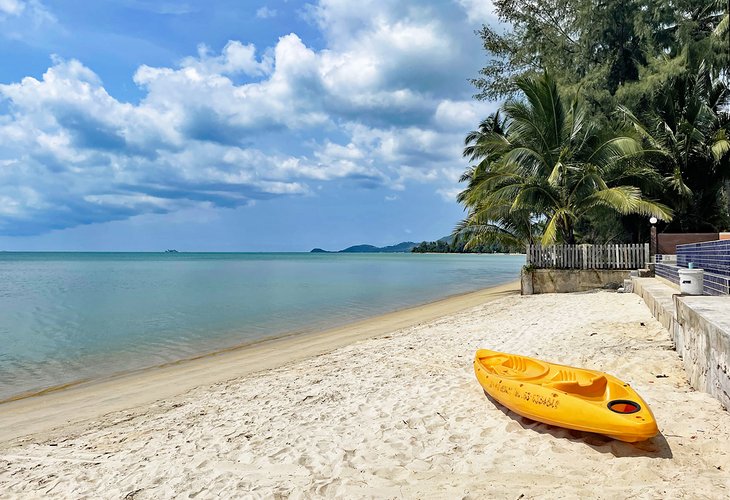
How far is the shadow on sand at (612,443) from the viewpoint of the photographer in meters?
3.51

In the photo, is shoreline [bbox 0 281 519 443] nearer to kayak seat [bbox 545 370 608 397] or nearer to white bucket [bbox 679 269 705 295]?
kayak seat [bbox 545 370 608 397]

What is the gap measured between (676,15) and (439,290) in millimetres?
15522

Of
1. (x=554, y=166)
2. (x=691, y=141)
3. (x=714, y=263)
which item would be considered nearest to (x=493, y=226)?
(x=554, y=166)

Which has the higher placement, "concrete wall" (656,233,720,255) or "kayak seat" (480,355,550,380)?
"concrete wall" (656,233,720,255)

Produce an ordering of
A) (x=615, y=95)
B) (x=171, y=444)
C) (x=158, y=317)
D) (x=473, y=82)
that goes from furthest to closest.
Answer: (x=473, y=82), (x=615, y=95), (x=158, y=317), (x=171, y=444)

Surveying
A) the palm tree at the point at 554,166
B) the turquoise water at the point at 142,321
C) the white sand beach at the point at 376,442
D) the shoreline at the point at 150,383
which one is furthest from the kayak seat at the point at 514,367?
the palm tree at the point at 554,166

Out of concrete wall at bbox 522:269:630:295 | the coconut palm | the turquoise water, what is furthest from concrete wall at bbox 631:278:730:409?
the coconut palm

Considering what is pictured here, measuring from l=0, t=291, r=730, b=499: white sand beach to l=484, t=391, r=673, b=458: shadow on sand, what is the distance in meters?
0.01

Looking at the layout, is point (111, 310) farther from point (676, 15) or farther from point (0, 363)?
point (676, 15)

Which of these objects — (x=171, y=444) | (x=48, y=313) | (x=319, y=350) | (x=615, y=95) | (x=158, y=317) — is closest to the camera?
(x=171, y=444)

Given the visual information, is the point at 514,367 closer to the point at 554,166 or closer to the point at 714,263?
the point at 714,263

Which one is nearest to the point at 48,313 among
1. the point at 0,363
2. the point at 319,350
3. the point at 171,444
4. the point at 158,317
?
the point at 158,317

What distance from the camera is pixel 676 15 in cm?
1847

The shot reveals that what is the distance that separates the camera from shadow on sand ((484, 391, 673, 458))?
3.51 metres
